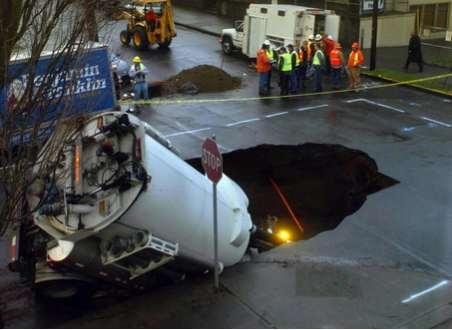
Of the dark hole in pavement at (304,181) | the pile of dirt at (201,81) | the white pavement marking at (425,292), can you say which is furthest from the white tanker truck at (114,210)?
the pile of dirt at (201,81)

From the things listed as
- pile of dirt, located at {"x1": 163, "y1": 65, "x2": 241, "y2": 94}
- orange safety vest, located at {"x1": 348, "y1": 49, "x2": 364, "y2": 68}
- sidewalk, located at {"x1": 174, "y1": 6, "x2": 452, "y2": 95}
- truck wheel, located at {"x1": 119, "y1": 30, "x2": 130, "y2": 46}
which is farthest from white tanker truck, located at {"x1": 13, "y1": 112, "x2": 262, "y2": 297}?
truck wheel, located at {"x1": 119, "y1": 30, "x2": 130, "y2": 46}

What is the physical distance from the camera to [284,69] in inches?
787

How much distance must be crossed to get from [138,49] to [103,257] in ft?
70.0

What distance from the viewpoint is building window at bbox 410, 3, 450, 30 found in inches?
1134

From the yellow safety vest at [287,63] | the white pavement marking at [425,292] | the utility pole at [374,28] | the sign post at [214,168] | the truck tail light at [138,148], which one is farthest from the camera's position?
the utility pole at [374,28]

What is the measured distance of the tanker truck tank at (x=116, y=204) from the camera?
7418mm

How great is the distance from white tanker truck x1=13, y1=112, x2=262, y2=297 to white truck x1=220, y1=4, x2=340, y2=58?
15.8m

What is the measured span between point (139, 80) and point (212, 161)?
11.3 meters

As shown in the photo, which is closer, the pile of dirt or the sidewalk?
the pile of dirt

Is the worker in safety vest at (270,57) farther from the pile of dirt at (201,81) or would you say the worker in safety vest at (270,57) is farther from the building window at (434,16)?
the building window at (434,16)

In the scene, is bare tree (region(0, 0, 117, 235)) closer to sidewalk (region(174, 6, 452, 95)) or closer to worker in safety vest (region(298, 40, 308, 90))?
worker in safety vest (region(298, 40, 308, 90))

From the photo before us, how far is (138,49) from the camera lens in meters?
28.1

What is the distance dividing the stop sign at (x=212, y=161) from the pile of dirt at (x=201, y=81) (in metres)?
12.2

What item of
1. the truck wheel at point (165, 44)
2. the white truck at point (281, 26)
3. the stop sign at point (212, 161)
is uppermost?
the white truck at point (281, 26)
